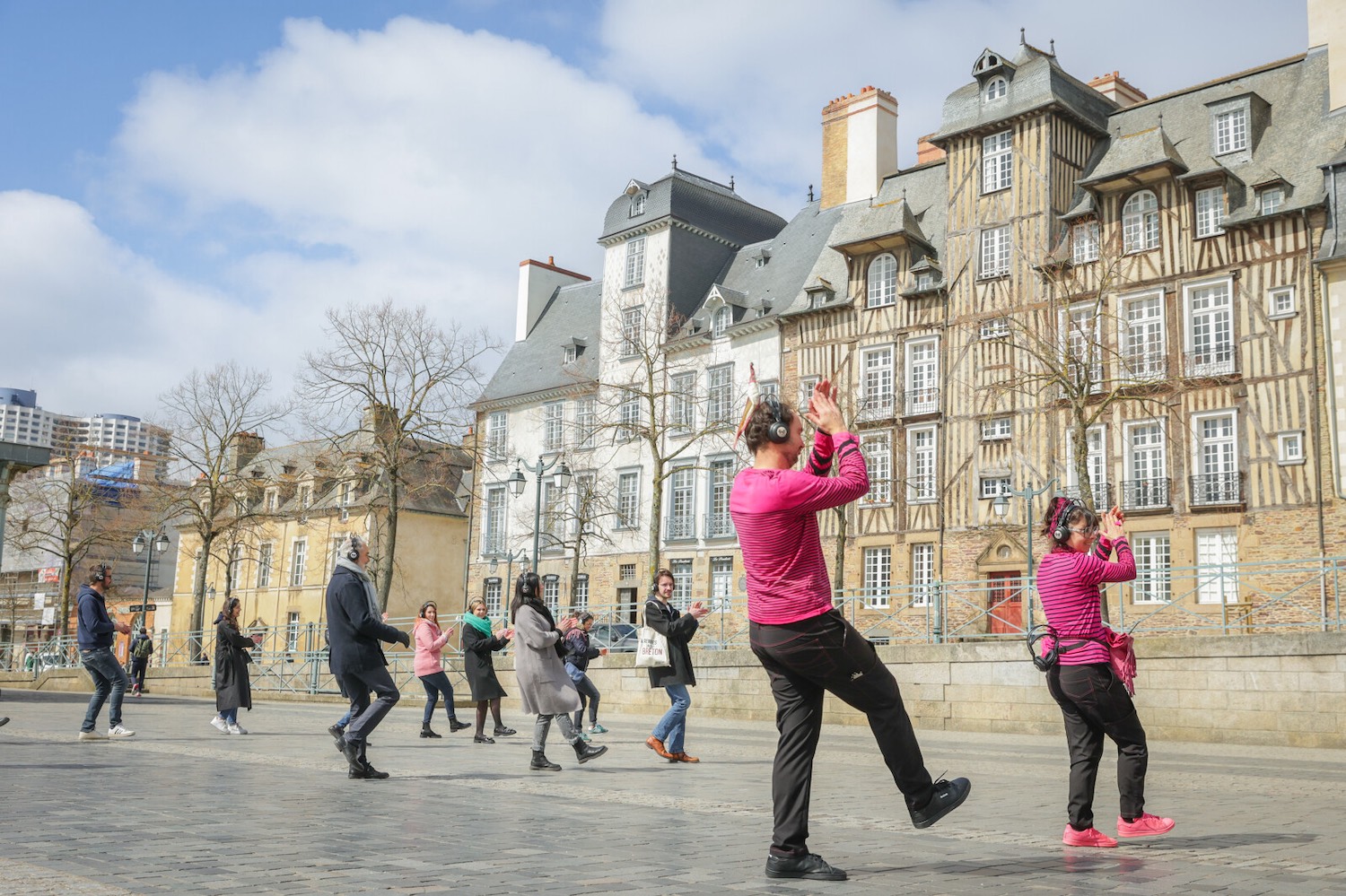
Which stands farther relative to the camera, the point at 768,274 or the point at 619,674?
the point at 768,274

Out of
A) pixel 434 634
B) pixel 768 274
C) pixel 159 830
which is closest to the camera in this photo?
pixel 159 830

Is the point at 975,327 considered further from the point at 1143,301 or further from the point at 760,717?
the point at 760,717

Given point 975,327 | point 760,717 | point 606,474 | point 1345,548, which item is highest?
point 975,327

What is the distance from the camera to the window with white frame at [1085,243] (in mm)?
Answer: 33094

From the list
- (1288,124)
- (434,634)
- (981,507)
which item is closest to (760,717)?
(434,634)

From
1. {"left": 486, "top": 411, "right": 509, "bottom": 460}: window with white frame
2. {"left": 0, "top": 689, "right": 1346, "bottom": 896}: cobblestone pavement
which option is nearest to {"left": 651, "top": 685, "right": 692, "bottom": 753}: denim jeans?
{"left": 0, "top": 689, "right": 1346, "bottom": 896}: cobblestone pavement

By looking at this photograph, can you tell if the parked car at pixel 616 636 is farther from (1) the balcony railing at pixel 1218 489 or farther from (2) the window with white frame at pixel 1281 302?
(2) the window with white frame at pixel 1281 302

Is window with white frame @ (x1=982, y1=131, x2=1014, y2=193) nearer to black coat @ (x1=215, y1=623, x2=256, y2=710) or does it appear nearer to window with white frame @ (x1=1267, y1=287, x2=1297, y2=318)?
window with white frame @ (x1=1267, y1=287, x2=1297, y2=318)

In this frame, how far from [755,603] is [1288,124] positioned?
31.3m

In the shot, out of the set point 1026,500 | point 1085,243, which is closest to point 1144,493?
point 1026,500

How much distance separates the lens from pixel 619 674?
951 inches

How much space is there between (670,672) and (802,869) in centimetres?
715

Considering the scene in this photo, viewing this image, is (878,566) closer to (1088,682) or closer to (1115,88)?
(1115,88)

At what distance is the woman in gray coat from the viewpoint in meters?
10.7
